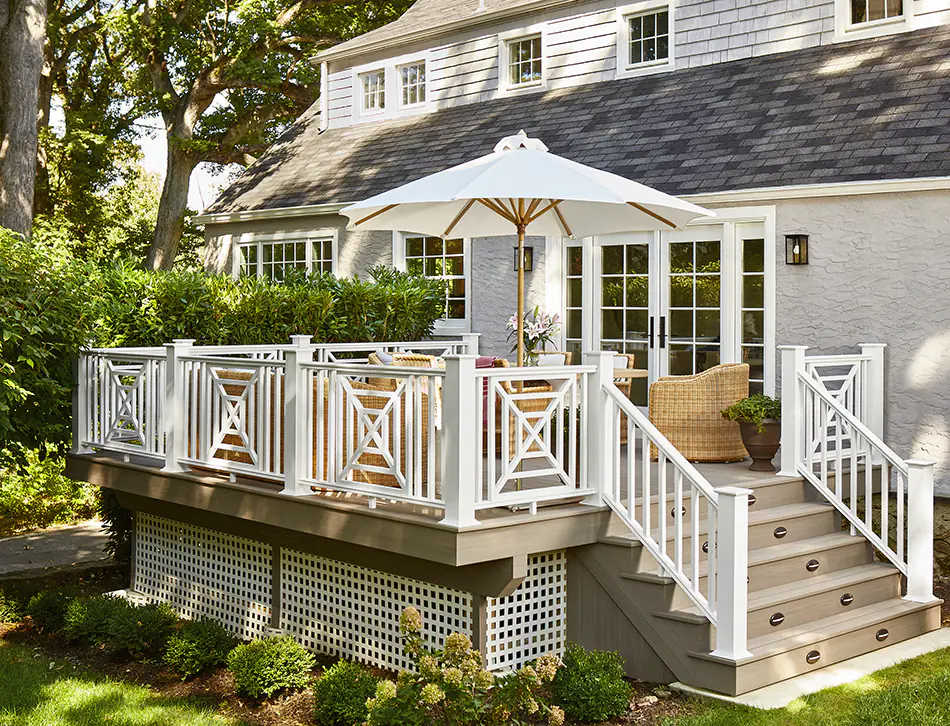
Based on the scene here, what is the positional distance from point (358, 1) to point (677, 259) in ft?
41.3

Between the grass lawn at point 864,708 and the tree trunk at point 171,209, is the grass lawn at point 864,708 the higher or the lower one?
the lower one

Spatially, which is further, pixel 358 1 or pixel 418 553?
pixel 358 1

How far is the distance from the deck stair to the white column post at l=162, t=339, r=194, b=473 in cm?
299

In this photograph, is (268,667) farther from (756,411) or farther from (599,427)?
(756,411)

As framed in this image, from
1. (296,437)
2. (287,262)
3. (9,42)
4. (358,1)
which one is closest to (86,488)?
(287,262)

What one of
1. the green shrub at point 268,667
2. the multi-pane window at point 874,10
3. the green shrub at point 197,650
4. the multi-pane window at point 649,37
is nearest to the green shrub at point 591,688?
the green shrub at point 268,667

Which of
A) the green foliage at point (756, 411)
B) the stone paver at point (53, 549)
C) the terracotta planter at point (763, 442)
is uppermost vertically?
the green foliage at point (756, 411)

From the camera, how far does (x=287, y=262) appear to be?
14.4 metres

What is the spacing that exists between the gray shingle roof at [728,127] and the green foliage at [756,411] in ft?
7.27

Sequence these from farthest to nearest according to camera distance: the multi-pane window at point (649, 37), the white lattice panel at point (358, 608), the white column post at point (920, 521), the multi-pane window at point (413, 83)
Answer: the multi-pane window at point (413, 83)
the multi-pane window at point (649, 37)
the white column post at point (920, 521)
the white lattice panel at point (358, 608)

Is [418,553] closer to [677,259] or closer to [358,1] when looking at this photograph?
[677,259]

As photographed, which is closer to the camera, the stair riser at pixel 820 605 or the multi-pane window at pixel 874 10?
the stair riser at pixel 820 605

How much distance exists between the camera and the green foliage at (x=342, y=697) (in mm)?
5746

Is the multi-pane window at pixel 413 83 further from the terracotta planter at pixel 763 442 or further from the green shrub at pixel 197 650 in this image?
the green shrub at pixel 197 650
